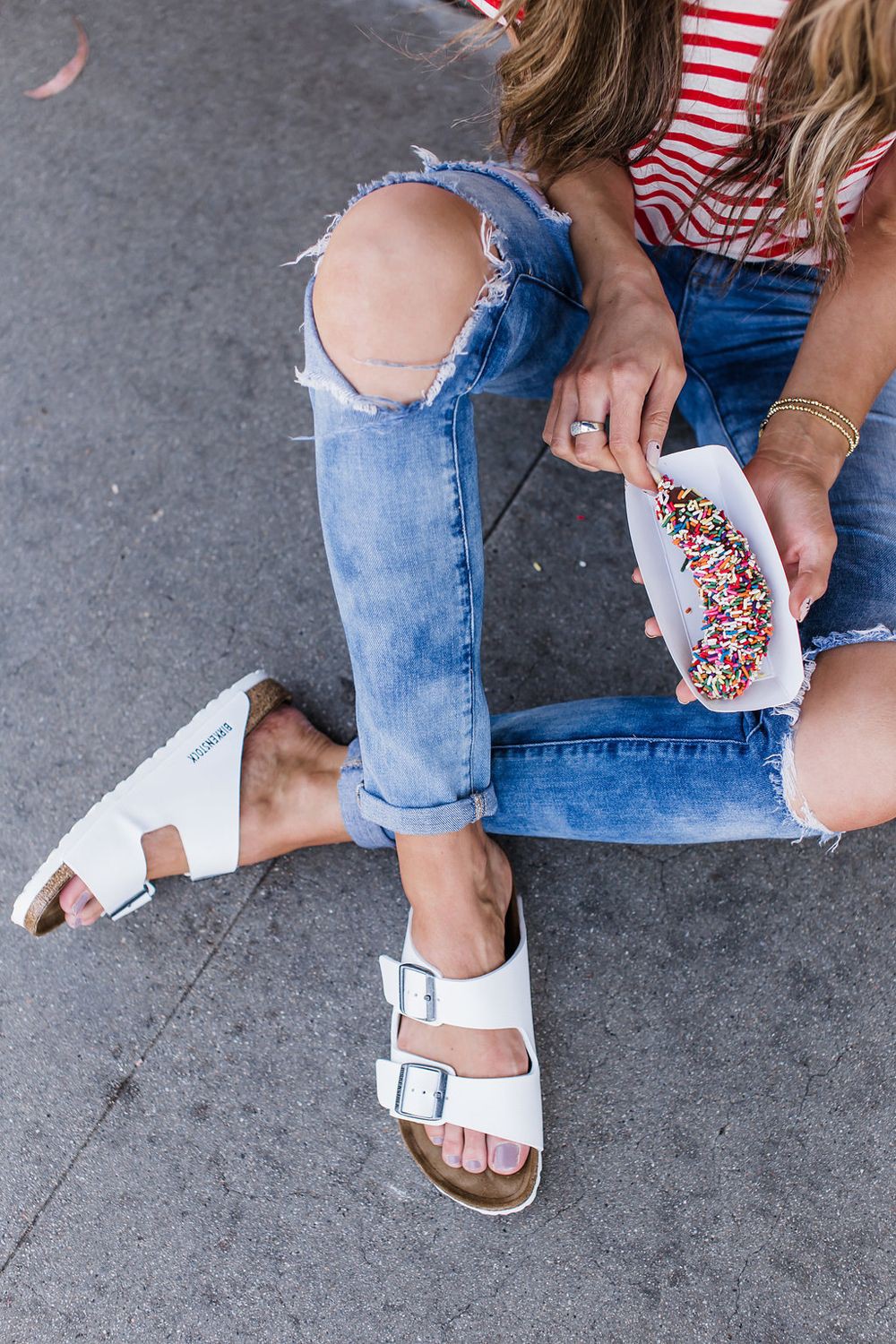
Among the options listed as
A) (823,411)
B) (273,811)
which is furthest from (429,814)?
(823,411)

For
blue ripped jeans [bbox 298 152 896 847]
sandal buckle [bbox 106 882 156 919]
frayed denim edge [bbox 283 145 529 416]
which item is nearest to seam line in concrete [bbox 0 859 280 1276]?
sandal buckle [bbox 106 882 156 919]

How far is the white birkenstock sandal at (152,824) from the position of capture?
1.04 meters

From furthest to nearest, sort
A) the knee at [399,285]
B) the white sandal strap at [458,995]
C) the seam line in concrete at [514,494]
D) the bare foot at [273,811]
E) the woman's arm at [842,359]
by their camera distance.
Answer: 1. the seam line in concrete at [514,494]
2. the bare foot at [273,811]
3. the white sandal strap at [458,995]
4. the woman's arm at [842,359]
5. the knee at [399,285]

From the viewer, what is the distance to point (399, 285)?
72 centimetres

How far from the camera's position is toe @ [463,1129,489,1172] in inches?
39.1

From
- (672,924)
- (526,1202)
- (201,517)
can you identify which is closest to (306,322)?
(201,517)

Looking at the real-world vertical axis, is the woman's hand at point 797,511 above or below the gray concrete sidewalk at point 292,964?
above

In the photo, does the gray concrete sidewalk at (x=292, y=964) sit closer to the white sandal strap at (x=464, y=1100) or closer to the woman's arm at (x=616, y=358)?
the white sandal strap at (x=464, y=1100)

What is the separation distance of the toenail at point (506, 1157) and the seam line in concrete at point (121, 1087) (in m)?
0.40

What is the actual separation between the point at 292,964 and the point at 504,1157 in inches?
12.9

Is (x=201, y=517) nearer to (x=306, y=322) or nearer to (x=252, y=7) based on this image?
(x=306, y=322)

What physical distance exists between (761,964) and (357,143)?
1.34 m

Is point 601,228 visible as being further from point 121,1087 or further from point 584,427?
point 121,1087

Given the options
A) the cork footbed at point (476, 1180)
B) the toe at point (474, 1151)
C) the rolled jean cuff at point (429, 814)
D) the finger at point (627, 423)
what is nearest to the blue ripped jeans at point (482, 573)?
the rolled jean cuff at point (429, 814)
